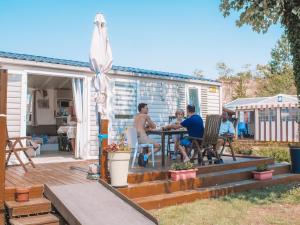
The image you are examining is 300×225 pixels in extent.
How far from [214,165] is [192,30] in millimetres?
6531

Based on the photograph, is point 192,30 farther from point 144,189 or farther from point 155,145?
point 144,189

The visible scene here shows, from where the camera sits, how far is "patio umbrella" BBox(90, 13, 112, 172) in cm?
555

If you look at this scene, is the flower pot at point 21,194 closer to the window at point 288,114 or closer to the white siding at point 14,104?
the white siding at point 14,104

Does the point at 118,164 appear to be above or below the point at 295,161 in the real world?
above

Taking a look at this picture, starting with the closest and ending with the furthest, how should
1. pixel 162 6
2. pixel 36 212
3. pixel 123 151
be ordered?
pixel 36 212 < pixel 123 151 < pixel 162 6

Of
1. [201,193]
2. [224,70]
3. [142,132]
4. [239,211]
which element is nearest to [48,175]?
[142,132]

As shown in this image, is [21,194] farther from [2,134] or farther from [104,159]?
[104,159]

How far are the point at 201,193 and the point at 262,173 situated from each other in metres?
2.00

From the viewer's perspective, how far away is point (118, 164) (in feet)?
16.8

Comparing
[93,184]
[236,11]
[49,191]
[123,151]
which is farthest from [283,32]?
[49,191]

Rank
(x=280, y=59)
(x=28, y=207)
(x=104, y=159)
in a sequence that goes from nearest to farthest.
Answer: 1. (x=28, y=207)
2. (x=104, y=159)
3. (x=280, y=59)

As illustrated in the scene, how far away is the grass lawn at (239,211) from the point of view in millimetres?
4652

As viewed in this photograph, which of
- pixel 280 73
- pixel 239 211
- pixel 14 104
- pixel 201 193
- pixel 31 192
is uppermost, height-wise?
pixel 280 73

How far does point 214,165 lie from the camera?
7.03 meters
